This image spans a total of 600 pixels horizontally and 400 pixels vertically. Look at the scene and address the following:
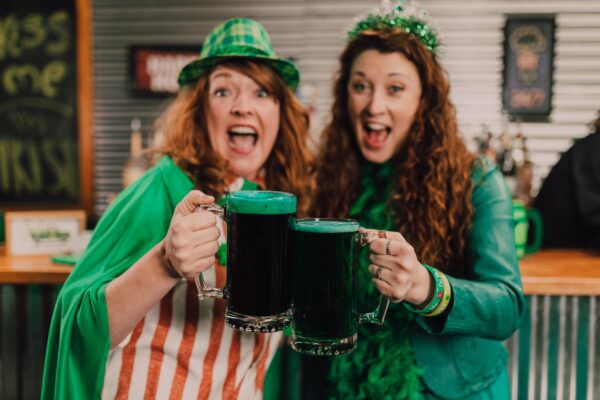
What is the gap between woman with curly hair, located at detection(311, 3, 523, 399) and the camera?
1.24 m

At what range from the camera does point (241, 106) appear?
1.36 m

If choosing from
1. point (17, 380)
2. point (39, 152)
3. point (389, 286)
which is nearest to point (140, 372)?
point (389, 286)

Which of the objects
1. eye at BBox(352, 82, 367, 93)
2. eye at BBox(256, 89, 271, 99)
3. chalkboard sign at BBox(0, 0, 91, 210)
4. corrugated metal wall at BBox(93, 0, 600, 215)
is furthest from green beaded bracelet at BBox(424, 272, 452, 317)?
chalkboard sign at BBox(0, 0, 91, 210)

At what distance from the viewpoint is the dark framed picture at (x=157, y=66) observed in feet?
13.1

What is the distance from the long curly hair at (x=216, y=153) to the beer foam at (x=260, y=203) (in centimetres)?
37

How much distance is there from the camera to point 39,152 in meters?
3.96

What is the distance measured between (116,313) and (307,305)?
0.41m

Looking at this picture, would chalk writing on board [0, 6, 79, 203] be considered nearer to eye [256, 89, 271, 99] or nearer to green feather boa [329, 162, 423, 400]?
eye [256, 89, 271, 99]

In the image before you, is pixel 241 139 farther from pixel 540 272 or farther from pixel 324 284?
pixel 540 272

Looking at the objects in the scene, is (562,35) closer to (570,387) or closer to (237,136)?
(570,387)

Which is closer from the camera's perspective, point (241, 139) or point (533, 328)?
point (241, 139)

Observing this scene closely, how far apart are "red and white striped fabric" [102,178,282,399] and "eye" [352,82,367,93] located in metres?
A: 0.59

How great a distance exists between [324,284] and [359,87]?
25.3 inches

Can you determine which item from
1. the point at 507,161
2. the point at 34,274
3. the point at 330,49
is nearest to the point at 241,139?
the point at 34,274
